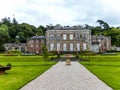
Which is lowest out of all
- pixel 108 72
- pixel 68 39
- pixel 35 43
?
pixel 108 72

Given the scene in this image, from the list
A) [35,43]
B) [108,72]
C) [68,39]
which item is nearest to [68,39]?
[68,39]

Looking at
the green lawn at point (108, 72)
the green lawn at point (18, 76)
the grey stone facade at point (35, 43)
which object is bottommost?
the green lawn at point (108, 72)

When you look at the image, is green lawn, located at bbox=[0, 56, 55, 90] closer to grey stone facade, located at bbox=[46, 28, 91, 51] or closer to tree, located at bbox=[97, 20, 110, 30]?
grey stone facade, located at bbox=[46, 28, 91, 51]

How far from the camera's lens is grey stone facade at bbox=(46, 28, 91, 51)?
282ft

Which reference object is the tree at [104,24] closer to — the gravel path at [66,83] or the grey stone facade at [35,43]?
the grey stone facade at [35,43]

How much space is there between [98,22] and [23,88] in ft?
473

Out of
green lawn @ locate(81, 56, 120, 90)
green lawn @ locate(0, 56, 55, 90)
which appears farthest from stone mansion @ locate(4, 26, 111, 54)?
green lawn @ locate(0, 56, 55, 90)

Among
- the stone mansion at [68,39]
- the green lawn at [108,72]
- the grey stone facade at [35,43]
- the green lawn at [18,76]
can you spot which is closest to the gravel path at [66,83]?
the green lawn at [108,72]

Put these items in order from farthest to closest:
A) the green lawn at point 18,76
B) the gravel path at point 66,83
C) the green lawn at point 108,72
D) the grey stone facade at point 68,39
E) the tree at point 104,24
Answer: the tree at point 104,24 < the grey stone facade at point 68,39 < the green lawn at point 108,72 < the green lawn at point 18,76 < the gravel path at point 66,83

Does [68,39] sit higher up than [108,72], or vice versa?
[68,39]

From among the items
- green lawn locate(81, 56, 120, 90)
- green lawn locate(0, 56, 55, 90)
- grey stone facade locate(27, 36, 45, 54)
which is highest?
grey stone facade locate(27, 36, 45, 54)

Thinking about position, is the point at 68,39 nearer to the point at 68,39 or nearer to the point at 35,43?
the point at 68,39

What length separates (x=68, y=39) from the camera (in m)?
86.6

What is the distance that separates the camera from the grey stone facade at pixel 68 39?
85812 millimetres
